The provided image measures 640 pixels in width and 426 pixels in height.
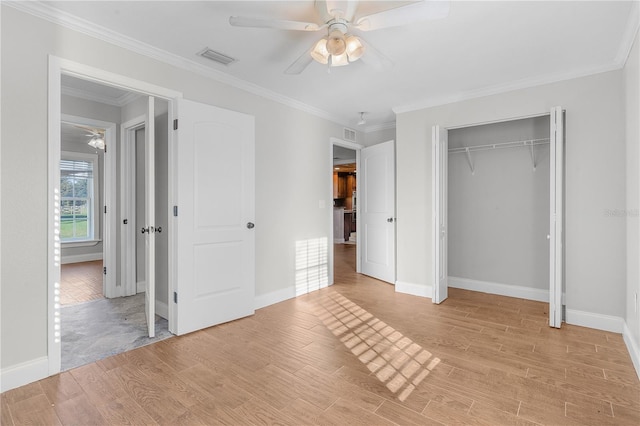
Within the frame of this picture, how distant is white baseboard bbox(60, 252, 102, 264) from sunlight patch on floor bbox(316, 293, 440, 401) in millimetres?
6390

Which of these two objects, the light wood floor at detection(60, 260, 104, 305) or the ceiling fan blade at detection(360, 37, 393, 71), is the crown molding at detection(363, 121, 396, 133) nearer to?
the ceiling fan blade at detection(360, 37, 393, 71)

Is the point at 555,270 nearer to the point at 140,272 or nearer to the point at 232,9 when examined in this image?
the point at 232,9

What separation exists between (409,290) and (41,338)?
3.88 m

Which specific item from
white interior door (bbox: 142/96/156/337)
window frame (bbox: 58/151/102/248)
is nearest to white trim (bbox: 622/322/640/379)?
white interior door (bbox: 142/96/156/337)

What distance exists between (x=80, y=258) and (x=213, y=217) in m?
5.98

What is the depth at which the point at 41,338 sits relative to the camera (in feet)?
7.48

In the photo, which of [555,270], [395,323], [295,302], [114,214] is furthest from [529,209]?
[114,214]

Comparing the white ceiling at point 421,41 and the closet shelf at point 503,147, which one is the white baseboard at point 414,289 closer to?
the closet shelf at point 503,147

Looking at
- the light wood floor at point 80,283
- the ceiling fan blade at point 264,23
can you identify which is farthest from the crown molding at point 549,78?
the light wood floor at point 80,283

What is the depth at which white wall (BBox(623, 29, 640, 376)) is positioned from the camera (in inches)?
96.0

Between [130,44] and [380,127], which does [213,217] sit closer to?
[130,44]

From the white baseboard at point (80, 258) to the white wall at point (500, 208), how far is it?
7.71m

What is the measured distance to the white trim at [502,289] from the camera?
405cm

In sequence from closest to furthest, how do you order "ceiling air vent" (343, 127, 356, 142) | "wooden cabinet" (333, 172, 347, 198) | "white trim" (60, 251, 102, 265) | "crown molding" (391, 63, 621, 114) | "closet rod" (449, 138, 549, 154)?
"crown molding" (391, 63, 621, 114) < "closet rod" (449, 138, 549, 154) < "ceiling air vent" (343, 127, 356, 142) < "white trim" (60, 251, 102, 265) < "wooden cabinet" (333, 172, 347, 198)
